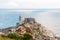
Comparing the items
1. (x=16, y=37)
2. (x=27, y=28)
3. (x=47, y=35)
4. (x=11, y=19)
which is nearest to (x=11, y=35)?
(x=16, y=37)

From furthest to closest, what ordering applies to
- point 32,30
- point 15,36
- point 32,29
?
point 32,29
point 32,30
point 15,36

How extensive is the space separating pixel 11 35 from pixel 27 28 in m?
2.06

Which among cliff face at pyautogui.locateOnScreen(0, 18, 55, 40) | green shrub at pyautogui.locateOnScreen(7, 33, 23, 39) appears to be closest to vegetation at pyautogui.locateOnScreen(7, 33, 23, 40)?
green shrub at pyautogui.locateOnScreen(7, 33, 23, 39)

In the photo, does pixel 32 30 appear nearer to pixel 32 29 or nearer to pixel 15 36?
pixel 32 29

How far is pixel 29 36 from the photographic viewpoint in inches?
782

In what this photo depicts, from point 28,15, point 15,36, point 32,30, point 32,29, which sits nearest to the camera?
point 15,36

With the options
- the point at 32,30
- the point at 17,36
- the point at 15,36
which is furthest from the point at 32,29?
the point at 15,36

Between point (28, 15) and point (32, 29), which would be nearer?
point (32, 29)

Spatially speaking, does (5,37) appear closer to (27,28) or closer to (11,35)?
(11,35)

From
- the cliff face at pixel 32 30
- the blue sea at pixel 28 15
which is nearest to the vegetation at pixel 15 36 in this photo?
the cliff face at pixel 32 30

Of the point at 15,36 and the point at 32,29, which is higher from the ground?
the point at 32,29

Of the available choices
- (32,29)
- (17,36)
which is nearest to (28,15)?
(32,29)

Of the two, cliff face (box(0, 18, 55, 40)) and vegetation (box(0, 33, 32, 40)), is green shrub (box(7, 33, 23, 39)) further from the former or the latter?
cliff face (box(0, 18, 55, 40))

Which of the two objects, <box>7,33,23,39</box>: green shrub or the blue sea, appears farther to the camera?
the blue sea
